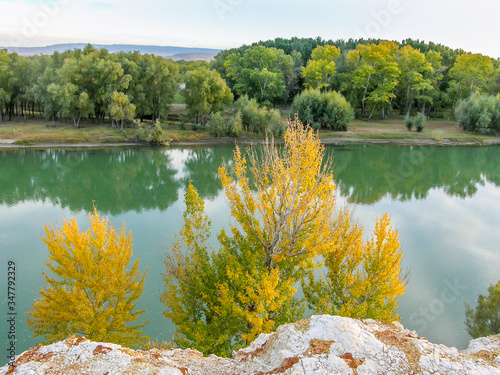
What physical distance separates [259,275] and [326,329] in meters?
4.56

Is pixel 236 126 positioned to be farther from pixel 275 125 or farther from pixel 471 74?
pixel 471 74

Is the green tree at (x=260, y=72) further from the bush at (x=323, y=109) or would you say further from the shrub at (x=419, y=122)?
the shrub at (x=419, y=122)

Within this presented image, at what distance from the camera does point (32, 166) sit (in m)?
36.6

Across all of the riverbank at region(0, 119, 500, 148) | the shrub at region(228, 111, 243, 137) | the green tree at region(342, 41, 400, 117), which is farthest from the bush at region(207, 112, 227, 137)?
the green tree at region(342, 41, 400, 117)

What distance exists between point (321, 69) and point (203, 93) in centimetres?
1940

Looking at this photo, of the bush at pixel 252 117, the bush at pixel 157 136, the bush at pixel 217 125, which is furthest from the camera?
the bush at pixel 217 125

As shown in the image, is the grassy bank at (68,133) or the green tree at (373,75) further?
the green tree at (373,75)

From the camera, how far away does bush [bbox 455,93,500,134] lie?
5331cm

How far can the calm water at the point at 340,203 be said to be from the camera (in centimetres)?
1529

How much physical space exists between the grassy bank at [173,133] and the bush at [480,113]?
57.8 inches

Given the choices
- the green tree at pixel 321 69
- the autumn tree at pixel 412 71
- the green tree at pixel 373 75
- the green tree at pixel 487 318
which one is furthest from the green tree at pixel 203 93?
the green tree at pixel 487 318

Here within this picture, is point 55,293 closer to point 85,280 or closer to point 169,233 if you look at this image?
point 85,280

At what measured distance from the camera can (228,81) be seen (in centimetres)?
6769

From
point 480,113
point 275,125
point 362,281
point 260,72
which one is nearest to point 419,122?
point 480,113
